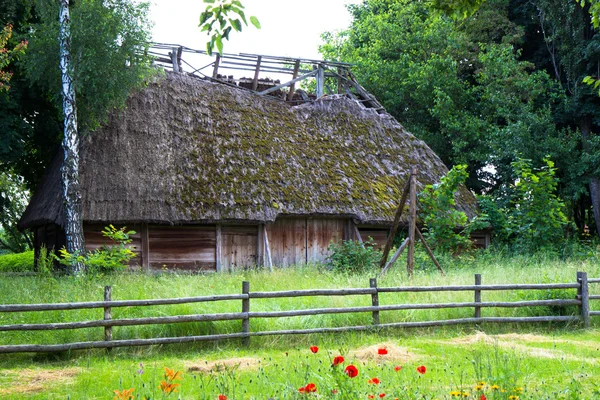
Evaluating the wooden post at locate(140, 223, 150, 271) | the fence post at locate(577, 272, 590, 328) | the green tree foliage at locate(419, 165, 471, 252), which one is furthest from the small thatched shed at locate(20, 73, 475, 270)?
the fence post at locate(577, 272, 590, 328)

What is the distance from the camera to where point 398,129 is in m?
23.1

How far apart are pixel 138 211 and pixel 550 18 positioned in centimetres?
1598

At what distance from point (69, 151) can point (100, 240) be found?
2760 mm

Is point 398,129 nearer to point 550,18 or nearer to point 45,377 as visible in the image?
point 550,18

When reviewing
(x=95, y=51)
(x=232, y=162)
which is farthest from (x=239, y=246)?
(x=95, y=51)

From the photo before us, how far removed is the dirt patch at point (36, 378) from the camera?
688 centimetres

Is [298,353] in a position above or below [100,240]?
below

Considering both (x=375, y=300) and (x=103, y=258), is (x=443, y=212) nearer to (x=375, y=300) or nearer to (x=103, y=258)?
(x=375, y=300)

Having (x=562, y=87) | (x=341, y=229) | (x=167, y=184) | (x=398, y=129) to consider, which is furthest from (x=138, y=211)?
(x=562, y=87)

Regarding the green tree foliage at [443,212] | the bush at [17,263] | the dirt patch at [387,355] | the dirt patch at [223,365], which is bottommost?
the bush at [17,263]

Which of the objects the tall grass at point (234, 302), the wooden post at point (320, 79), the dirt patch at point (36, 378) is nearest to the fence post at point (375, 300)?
the tall grass at point (234, 302)

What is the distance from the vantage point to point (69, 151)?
48.1 ft

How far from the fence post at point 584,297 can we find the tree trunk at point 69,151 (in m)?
10.1

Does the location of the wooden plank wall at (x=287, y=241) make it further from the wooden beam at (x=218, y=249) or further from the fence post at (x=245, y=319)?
the fence post at (x=245, y=319)
